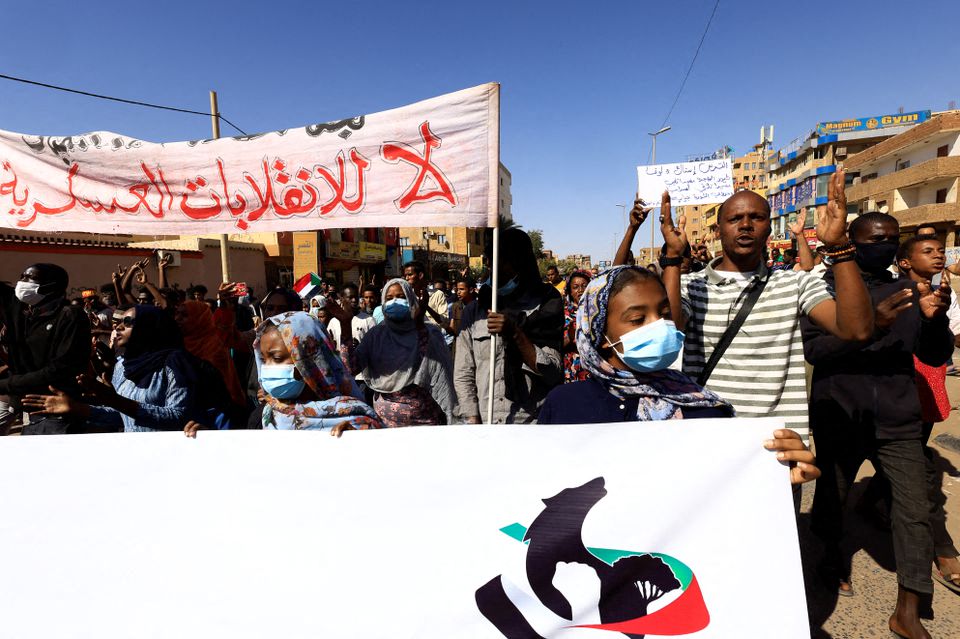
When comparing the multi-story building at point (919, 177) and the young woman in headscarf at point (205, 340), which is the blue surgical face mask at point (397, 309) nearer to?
the young woman in headscarf at point (205, 340)

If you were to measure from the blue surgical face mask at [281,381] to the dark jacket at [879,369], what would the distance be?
7.53 ft

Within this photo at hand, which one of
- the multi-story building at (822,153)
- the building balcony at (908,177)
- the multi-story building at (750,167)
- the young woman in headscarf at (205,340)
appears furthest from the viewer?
the multi-story building at (750,167)

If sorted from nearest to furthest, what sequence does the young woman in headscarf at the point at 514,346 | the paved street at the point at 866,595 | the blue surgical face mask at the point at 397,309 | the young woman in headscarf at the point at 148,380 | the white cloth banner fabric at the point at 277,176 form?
the paved street at the point at 866,595, the white cloth banner fabric at the point at 277,176, the young woman in headscarf at the point at 148,380, the young woman in headscarf at the point at 514,346, the blue surgical face mask at the point at 397,309

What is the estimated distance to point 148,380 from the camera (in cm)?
268

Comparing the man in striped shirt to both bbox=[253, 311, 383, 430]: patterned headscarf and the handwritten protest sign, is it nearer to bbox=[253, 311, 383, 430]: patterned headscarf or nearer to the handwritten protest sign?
bbox=[253, 311, 383, 430]: patterned headscarf

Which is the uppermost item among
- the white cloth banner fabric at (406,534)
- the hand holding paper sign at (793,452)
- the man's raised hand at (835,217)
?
the man's raised hand at (835,217)

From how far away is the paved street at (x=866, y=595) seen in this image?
222 centimetres

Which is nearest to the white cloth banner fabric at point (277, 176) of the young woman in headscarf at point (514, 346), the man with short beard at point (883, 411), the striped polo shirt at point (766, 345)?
the young woman in headscarf at point (514, 346)

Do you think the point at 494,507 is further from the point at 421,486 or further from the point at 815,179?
the point at 815,179

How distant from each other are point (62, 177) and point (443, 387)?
2.56m

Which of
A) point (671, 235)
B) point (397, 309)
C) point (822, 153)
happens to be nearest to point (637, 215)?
point (671, 235)

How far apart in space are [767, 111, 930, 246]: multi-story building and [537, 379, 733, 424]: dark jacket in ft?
140

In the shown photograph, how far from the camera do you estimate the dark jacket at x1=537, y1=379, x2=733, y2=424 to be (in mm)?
1562

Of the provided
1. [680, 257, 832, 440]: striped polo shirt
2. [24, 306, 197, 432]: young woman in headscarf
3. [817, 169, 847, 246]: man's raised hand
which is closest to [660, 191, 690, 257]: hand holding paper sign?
[680, 257, 832, 440]: striped polo shirt
